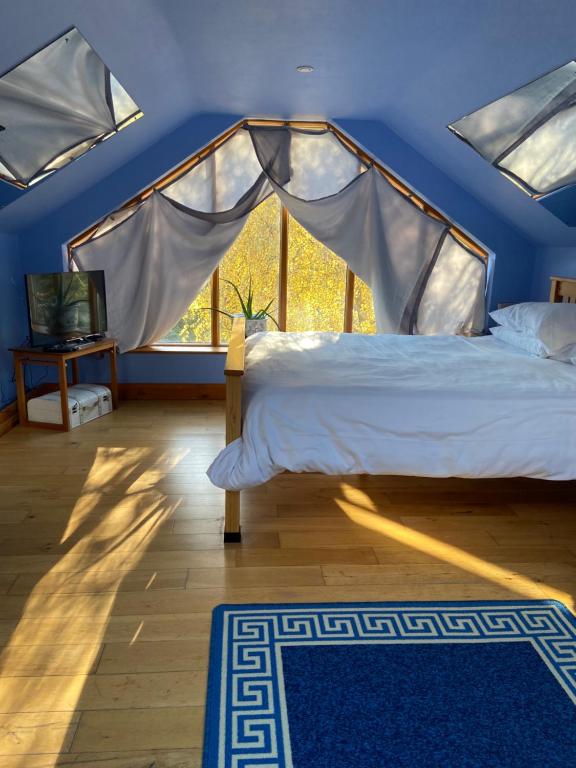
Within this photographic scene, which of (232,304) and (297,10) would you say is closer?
(297,10)

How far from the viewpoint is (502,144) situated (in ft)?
12.4

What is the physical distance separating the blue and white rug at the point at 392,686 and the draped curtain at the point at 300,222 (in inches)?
122

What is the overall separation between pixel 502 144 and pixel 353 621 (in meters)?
3.02

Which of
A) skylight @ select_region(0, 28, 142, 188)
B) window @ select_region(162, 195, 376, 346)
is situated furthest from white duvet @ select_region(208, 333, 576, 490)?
window @ select_region(162, 195, 376, 346)

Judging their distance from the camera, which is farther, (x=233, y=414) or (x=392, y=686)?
(x=233, y=414)

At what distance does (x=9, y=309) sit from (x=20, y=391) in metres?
A: 0.62

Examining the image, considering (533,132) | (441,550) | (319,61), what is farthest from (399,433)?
(319,61)

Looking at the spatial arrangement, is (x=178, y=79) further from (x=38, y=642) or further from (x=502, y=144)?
(x=38, y=642)

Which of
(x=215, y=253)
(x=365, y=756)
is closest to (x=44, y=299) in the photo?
(x=215, y=253)

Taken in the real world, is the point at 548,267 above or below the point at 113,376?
above

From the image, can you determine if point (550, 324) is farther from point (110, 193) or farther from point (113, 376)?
point (110, 193)

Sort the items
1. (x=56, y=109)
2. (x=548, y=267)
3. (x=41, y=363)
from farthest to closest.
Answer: (x=548, y=267)
(x=41, y=363)
(x=56, y=109)

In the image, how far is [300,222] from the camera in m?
4.90

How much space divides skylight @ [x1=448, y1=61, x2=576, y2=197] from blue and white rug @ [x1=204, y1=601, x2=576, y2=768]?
7.82ft
